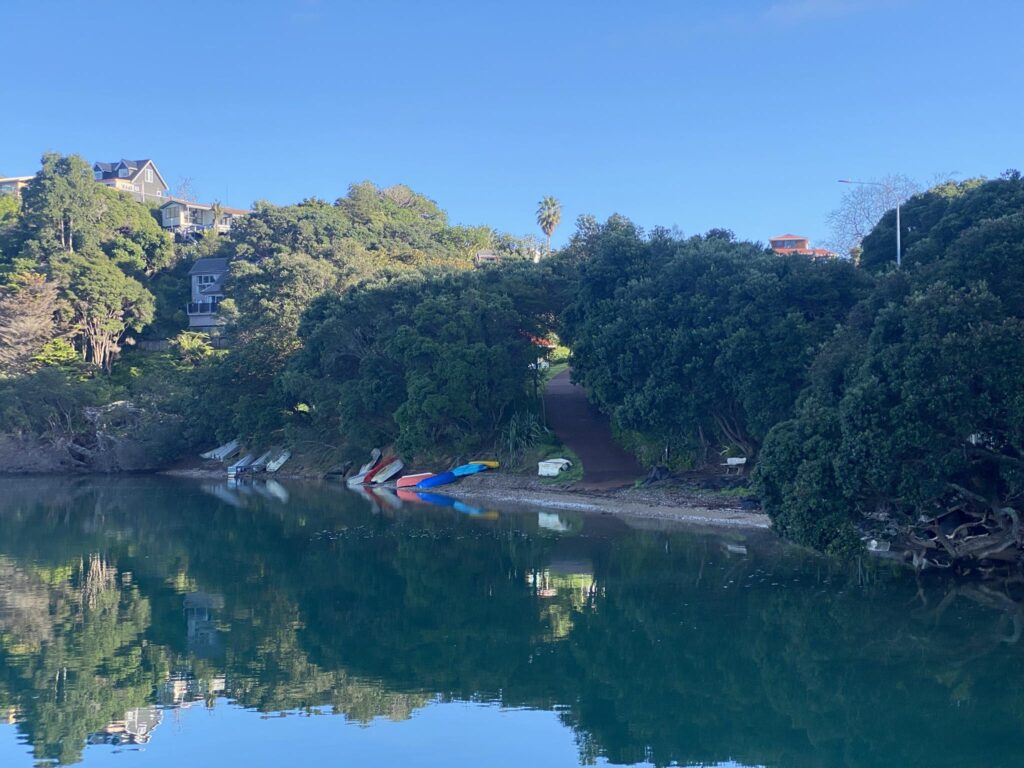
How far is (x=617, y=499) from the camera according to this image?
139ft

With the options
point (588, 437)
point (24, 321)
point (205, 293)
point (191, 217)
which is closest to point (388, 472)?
point (588, 437)

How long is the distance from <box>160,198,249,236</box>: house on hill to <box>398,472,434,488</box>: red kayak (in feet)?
A: 169

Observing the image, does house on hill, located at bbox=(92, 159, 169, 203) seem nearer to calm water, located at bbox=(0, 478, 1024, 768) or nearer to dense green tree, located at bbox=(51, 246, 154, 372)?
dense green tree, located at bbox=(51, 246, 154, 372)

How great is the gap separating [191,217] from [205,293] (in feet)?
89.1

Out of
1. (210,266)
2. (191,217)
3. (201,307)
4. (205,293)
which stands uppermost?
(191,217)

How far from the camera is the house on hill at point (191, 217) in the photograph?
100875 millimetres

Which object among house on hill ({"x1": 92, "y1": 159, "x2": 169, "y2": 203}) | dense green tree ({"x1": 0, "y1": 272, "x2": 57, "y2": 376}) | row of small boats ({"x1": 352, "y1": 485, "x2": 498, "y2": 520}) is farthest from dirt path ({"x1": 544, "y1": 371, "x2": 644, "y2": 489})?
house on hill ({"x1": 92, "y1": 159, "x2": 169, "y2": 203})

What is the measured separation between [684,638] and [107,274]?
64165mm

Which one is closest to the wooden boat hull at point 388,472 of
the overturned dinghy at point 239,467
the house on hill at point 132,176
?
the overturned dinghy at point 239,467

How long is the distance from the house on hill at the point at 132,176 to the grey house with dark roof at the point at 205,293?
3613 cm

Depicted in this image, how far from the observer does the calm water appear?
1625 centimetres

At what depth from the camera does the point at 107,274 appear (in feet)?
246

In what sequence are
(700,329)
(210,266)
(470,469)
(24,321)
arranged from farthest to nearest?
1. (210,266)
2. (24,321)
3. (470,469)
4. (700,329)

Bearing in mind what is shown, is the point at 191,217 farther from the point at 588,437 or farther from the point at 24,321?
the point at 588,437
